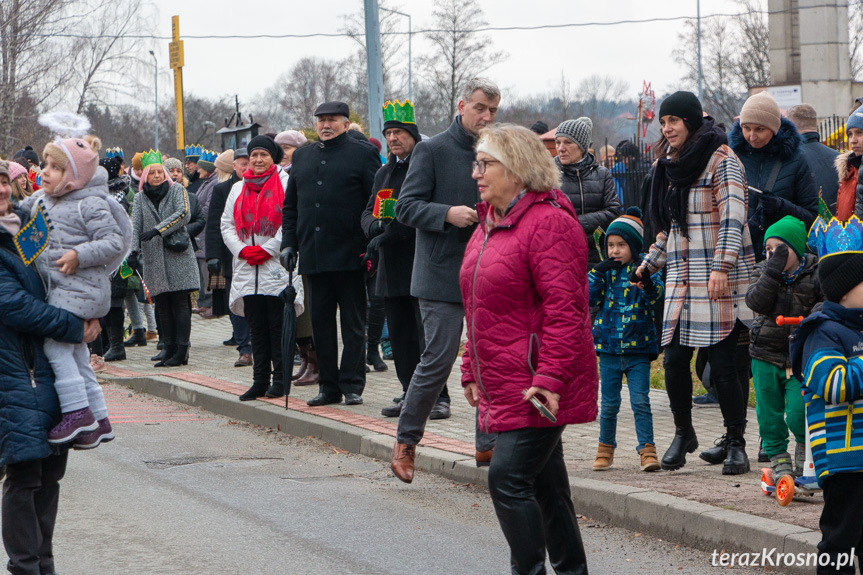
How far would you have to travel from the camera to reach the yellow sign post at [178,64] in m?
28.4

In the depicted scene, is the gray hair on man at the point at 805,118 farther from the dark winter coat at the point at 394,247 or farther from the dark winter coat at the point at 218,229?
the dark winter coat at the point at 218,229

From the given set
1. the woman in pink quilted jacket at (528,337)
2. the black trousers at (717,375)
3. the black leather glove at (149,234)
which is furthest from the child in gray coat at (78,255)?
the black leather glove at (149,234)

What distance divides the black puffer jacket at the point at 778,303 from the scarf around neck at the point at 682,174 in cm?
71

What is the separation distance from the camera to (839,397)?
4195mm

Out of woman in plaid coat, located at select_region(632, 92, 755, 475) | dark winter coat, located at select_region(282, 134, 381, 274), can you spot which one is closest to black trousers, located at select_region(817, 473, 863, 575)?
woman in plaid coat, located at select_region(632, 92, 755, 475)

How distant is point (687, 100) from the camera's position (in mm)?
6559

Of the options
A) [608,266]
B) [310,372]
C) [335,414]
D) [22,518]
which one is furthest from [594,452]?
[310,372]

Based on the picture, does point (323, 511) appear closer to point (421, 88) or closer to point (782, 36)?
point (782, 36)

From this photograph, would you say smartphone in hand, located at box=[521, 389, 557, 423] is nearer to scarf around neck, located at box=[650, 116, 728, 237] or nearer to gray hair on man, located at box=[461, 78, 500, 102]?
scarf around neck, located at box=[650, 116, 728, 237]

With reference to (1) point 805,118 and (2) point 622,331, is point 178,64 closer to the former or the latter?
(1) point 805,118

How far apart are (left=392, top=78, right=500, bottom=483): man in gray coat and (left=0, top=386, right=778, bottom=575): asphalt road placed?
46 cm

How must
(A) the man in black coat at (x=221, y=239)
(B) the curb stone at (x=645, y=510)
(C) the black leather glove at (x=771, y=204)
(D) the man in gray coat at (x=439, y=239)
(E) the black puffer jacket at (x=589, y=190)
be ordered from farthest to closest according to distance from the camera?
(A) the man in black coat at (x=221, y=239), (E) the black puffer jacket at (x=589, y=190), (C) the black leather glove at (x=771, y=204), (D) the man in gray coat at (x=439, y=239), (B) the curb stone at (x=645, y=510)

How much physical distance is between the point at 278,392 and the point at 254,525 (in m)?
4.06

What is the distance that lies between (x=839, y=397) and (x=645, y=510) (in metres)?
1.89
